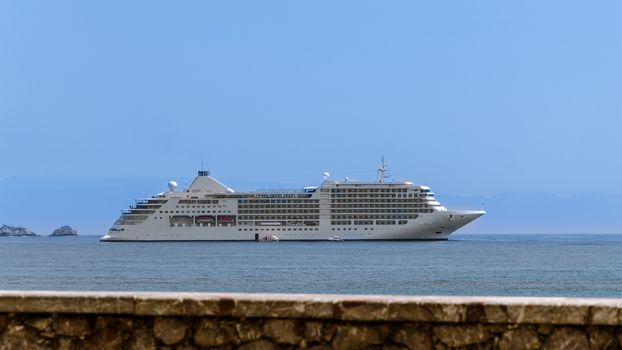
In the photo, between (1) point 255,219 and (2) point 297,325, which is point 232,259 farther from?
(2) point 297,325

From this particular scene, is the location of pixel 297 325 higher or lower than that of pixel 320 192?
lower

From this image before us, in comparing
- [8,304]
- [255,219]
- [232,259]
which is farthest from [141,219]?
[8,304]

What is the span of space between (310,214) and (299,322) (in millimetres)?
84740

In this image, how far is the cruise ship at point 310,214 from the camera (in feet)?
295

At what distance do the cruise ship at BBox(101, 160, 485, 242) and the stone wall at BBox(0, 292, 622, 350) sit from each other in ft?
273

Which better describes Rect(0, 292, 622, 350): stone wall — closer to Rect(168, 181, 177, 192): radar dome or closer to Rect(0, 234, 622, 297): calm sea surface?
Rect(0, 234, 622, 297): calm sea surface

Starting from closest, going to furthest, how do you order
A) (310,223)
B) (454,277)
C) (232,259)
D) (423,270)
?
(454,277), (423,270), (232,259), (310,223)

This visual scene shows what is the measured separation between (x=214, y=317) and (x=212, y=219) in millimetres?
85519

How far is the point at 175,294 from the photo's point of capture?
20.3 ft

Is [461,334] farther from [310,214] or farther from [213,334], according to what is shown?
[310,214]

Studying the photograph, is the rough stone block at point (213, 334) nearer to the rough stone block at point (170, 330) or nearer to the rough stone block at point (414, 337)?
the rough stone block at point (170, 330)

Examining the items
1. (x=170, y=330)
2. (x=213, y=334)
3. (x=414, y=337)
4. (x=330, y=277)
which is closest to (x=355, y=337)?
(x=414, y=337)

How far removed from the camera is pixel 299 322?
5.99m

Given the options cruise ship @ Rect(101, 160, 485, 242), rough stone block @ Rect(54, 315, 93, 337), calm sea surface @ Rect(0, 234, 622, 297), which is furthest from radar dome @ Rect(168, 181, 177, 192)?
rough stone block @ Rect(54, 315, 93, 337)
